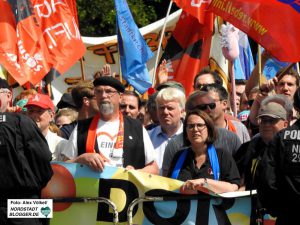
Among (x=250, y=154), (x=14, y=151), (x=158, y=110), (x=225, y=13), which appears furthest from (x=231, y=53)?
(x=14, y=151)

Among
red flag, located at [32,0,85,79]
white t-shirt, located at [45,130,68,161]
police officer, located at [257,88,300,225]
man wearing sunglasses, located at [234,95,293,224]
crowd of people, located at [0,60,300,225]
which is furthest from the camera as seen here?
red flag, located at [32,0,85,79]

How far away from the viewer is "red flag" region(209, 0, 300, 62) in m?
11.3

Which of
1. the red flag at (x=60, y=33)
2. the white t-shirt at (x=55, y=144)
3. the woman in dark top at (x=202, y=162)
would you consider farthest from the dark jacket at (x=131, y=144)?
the red flag at (x=60, y=33)

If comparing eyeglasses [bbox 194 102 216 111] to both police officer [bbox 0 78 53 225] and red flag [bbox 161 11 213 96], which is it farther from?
red flag [bbox 161 11 213 96]

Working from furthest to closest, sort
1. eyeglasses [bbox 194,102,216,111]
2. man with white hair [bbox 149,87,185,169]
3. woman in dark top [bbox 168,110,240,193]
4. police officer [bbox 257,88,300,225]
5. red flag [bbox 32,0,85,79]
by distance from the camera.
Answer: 1. red flag [bbox 32,0,85,79]
2. man with white hair [bbox 149,87,185,169]
3. eyeglasses [bbox 194,102,216,111]
4. woman in dark top [bbox 168,110,240,193]
5. police officer [bbox 257,88,300,225]

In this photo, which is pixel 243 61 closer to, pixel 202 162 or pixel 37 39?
pixel 37 39

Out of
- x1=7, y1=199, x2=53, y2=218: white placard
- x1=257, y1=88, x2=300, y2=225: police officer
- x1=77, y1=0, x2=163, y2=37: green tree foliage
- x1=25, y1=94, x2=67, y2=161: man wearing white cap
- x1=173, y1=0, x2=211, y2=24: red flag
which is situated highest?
x1=77, y1=0, x2=163, y2=37: green tree foliage

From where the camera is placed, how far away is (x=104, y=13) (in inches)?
961

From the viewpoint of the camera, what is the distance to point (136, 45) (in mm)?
13883

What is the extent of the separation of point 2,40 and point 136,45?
68.6 inches

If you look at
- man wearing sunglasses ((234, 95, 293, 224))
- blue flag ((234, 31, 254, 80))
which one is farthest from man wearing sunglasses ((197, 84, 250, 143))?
blue flag ((234, 31, 254, 80))

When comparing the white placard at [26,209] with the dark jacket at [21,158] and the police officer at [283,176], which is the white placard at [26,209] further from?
the police officer at [283,176]

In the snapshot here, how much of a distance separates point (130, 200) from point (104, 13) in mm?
15240

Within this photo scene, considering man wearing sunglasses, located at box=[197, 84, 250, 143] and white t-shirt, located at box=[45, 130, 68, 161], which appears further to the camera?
white t-shirt, located at box=[45, 130, 68, 161]
